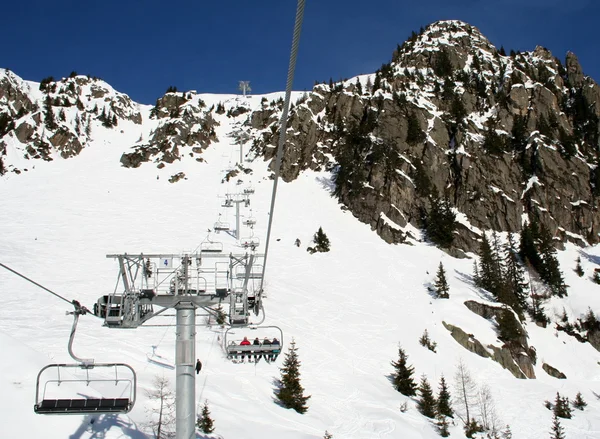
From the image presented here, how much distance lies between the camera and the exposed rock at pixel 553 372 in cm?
4462

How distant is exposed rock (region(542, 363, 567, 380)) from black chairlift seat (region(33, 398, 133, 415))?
155 feet

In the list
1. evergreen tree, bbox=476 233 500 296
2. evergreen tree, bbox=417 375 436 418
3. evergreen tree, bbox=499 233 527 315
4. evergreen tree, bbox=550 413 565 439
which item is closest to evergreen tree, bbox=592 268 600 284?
evergreen tree, bbox=499 233 527 315

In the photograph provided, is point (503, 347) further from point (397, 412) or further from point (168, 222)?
point (168, 222)

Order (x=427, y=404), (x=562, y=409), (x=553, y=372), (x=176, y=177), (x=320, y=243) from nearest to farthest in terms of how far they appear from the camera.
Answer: (x=427, y=404), (x=562, y=409), (x=553, y=372), (x=320, y=243), (x=176, y=177)

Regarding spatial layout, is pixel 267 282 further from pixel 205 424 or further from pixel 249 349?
pixel 205 424

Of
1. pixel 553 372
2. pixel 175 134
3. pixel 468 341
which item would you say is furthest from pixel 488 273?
pixel 175 134

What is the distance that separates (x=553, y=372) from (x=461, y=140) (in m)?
50.4

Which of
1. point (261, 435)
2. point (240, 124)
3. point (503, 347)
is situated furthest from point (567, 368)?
point (240, 124)

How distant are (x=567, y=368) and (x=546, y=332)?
602 centimetres

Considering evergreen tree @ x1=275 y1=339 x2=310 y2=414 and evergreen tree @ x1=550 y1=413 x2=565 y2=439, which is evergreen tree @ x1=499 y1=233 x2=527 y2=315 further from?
evergreen tree @ x1=275 y1=339 x2=310 y2=414

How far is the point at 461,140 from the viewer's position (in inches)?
3302

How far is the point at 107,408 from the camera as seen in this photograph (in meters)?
10.1

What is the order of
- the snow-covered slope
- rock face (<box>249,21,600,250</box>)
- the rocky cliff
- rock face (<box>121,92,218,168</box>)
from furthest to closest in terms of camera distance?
rock face (<box>121,92,218,168</box>)
the rocky cliff
rock face (<box>249,21,600,250</box>)
the snow-covered slope

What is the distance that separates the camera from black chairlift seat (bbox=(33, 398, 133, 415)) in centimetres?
1004
